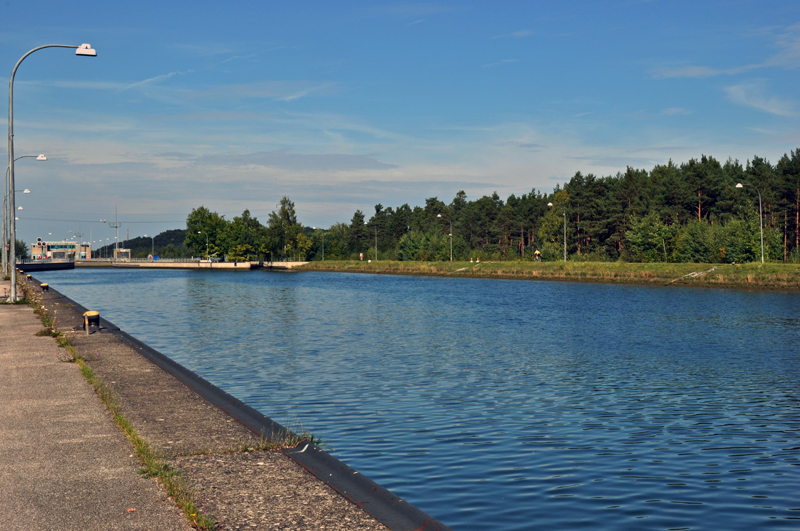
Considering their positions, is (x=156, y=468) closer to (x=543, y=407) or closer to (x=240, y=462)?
(x=240, y=462)

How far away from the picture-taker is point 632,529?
8.76 m

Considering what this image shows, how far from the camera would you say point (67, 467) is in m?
8.87

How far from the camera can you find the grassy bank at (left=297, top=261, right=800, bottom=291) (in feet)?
220

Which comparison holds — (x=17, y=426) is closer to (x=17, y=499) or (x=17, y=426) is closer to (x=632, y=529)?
(x=17, y=499)

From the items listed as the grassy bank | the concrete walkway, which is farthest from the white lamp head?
the grassy bank

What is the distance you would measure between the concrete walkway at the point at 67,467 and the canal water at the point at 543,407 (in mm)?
3575

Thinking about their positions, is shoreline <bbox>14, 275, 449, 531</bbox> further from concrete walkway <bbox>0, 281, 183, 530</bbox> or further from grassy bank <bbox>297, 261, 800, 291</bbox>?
grassy bank <bbox>297, 261, 800, 291</bbox>

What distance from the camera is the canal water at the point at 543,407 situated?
386 inches

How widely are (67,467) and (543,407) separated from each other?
10.2m

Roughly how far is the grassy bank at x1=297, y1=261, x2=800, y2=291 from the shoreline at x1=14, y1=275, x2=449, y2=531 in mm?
63341

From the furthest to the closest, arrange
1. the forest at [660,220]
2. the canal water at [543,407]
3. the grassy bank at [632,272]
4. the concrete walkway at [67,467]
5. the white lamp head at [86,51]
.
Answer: the forest at [660,220], the grassy bank at [632,272], the white lamp head at [86,51], the canal water at [543,407], the concrete walkway at [67,467]

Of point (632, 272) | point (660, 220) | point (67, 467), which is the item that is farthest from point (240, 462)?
point (660, 220)

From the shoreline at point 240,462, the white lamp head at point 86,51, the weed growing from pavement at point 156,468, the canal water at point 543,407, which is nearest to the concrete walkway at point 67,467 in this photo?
the weed growing from pavement at point 156,468

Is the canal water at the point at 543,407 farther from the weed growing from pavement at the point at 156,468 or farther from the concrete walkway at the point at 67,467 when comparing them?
the concrete walkway at the point at 67,467
